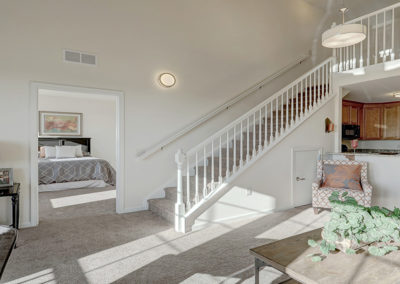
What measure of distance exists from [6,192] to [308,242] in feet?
10.7

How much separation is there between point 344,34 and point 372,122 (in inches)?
202

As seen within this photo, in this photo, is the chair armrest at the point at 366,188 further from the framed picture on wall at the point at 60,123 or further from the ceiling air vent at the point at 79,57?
the framed picture on wall at the point at 60,123

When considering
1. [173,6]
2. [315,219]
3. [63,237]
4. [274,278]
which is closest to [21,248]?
[63,237]

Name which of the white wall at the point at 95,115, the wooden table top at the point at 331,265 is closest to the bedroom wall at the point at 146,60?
the wooden table top at the point at 331,265

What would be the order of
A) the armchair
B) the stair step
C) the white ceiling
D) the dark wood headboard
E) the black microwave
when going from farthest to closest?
the dark wood headboard < the black microwave < the white ceiling < the armchair < the stair step

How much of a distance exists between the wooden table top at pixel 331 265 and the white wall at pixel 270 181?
1.84m

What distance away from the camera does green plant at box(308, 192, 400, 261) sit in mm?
1713

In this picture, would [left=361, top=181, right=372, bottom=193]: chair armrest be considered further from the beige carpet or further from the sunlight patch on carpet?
the sunlight patch on carpet

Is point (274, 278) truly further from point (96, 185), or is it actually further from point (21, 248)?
point (96, 185)

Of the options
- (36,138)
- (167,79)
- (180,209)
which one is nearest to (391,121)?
(167,79)

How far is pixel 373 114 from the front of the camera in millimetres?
6848

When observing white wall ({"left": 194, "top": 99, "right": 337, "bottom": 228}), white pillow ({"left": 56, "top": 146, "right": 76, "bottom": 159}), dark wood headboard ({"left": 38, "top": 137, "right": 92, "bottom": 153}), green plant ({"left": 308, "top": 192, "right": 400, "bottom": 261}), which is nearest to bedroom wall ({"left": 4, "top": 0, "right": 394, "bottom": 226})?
white wall ({"left": 194, "top": 99, "right": 337, "bottom": 228})

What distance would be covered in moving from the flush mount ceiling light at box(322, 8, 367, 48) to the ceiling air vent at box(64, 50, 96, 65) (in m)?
3.13

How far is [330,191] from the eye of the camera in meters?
4.06
